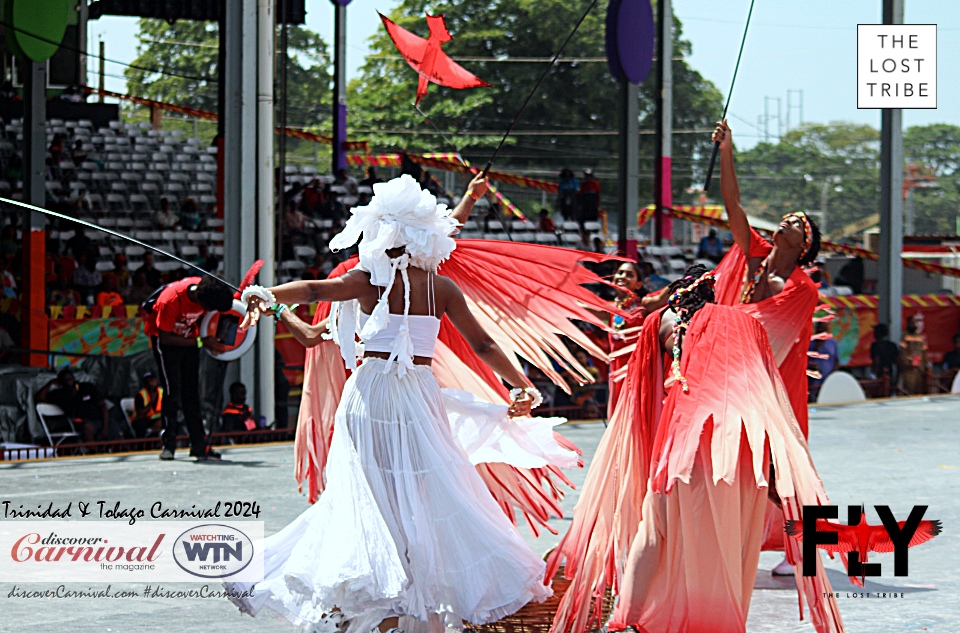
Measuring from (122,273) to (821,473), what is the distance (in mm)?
9584

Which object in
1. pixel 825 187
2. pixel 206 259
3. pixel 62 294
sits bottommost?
pixel 62 294

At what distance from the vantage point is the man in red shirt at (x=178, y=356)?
34.5 ft

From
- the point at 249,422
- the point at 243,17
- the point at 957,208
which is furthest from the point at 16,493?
the point at 957,208

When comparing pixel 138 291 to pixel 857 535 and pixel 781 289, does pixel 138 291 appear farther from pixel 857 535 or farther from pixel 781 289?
pixel 857 535

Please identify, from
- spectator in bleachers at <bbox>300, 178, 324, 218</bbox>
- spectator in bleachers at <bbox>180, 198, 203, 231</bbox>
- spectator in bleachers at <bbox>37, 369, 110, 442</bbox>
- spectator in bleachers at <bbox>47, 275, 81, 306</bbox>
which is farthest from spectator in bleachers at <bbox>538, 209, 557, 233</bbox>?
spectator in bleachers at <bbox>37, 369, 110, 442</bbox>

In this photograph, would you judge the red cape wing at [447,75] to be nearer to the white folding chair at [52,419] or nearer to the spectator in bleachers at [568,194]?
the white folding chair at [52,419]

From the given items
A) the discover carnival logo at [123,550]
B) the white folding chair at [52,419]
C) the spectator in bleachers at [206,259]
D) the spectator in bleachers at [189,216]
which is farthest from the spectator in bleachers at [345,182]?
the discover carnival logo at [123,550]

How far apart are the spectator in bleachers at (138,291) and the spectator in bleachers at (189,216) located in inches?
173

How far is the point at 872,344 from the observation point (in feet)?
60.9

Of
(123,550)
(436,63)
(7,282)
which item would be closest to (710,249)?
(7,282)

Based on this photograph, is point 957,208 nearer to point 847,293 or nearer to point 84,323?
point 847,293

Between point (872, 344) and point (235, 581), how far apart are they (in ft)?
48.7

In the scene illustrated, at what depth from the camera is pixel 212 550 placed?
260 inches

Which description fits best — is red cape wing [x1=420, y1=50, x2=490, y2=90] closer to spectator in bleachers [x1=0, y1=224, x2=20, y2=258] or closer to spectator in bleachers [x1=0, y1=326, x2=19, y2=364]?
spectator in bleachers [x1=0, y1=326, x2=19, y2=364]
